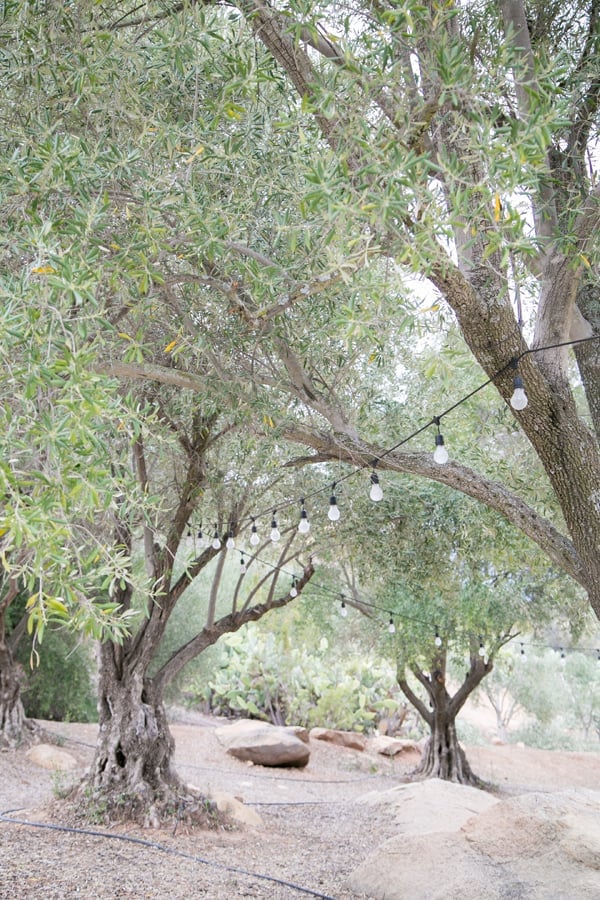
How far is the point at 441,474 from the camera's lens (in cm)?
422

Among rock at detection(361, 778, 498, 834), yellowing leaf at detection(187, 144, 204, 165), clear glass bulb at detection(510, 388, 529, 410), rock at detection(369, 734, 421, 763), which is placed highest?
yellowing leaf at detection(187, 144, 204, 165)

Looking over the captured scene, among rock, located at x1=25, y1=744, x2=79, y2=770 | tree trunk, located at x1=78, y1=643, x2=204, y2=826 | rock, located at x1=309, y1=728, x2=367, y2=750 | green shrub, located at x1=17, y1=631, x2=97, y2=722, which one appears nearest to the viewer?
tree trunk, located at x1=78, y1=643, x2=204, y2=826

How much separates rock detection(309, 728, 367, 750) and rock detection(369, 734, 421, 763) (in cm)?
26

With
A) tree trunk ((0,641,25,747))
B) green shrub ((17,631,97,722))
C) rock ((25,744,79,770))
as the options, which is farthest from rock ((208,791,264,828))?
green shrub ((17,631,97,722))

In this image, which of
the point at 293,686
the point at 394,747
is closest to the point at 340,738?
the point at 394,747

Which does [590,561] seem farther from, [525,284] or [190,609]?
[190,609]

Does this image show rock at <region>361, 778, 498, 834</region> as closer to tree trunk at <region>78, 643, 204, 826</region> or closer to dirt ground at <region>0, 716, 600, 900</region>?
dirt ground at <region>0, 716, 600, 900</region>

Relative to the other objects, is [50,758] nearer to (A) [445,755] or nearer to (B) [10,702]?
(B) [10,702]

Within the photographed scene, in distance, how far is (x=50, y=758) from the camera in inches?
405

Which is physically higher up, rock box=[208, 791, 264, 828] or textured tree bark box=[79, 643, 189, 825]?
textured tree bark box=[79, 643, 189, 825]

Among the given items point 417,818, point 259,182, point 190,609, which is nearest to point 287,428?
point 259,182

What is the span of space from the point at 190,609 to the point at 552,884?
1161 centimetres

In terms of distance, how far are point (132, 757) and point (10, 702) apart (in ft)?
17.4

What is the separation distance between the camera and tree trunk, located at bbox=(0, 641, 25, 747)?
1096cm
